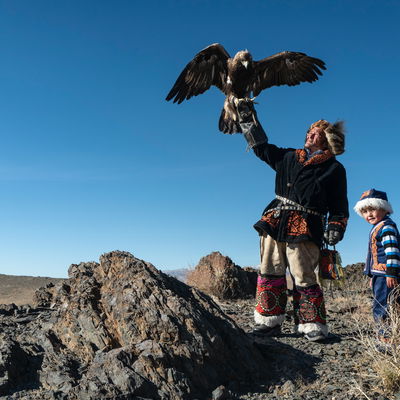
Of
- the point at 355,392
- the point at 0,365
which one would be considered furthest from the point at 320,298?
the point at 0,365

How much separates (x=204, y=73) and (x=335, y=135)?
2.51 m

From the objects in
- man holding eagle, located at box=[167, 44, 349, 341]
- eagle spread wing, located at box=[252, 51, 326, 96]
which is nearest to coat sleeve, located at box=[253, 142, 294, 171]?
man holding eagle, located at box=[167, 44, 349, 341]

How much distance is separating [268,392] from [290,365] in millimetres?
528

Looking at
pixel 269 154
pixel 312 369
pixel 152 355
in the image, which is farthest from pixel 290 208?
pixel 152 355

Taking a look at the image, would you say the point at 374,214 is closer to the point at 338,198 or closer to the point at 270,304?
the point at 338,198

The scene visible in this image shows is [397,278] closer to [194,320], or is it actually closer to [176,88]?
[194,320]

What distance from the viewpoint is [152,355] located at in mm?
3605

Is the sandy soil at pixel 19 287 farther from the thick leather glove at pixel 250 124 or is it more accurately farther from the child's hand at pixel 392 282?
the child's hand at pixel 392 282

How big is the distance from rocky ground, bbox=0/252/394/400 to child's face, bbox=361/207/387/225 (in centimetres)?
140

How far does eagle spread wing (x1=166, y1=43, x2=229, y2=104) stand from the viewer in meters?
6.94

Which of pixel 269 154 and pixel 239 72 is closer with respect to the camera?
pixel 269 154

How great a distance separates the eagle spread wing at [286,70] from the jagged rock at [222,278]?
Answer: 11.8ft

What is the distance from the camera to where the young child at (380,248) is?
484cm

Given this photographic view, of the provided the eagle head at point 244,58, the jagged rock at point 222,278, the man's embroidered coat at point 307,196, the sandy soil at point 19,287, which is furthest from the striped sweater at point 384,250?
the sandy soil at point 19,287
